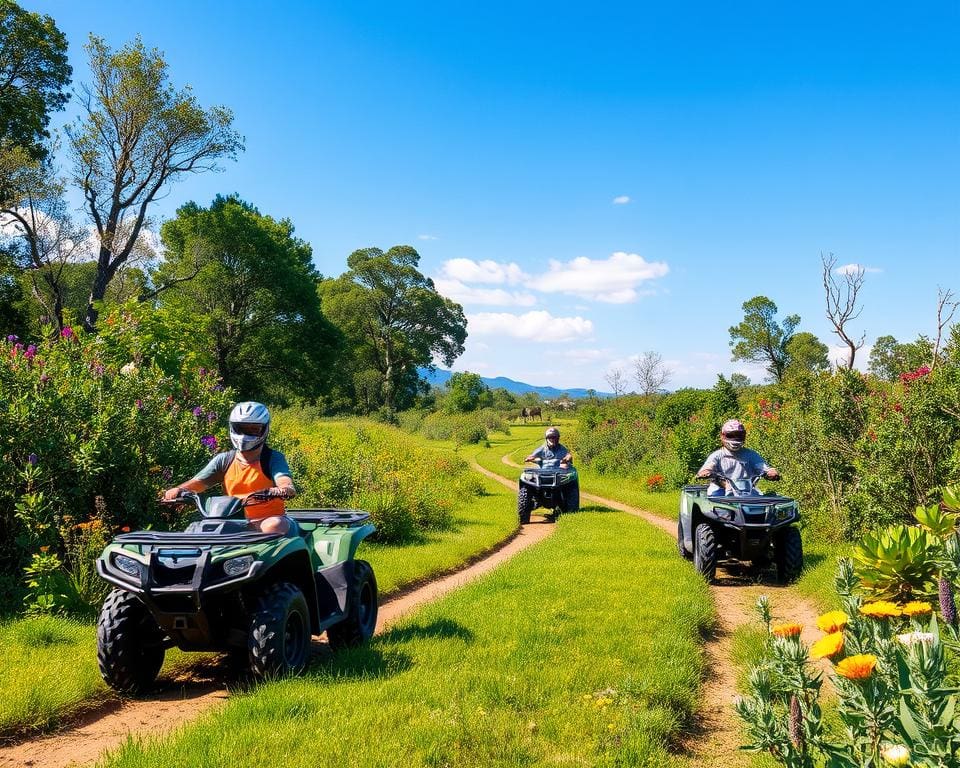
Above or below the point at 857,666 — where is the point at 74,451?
above

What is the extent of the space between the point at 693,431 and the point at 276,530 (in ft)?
57.2

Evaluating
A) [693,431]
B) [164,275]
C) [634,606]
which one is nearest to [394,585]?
[634,606]

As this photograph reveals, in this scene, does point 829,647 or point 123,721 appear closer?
point 829,647

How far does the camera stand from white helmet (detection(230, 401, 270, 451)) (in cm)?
525

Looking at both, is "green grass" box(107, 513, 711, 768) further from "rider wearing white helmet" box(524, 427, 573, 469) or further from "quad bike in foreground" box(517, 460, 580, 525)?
"rider wearing white helmet" box(524, 427, 573, 469)

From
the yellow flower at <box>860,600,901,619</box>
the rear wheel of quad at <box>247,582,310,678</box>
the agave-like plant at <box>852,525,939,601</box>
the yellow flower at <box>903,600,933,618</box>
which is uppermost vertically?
the yellow flower at <box>860,600,901,619</box>

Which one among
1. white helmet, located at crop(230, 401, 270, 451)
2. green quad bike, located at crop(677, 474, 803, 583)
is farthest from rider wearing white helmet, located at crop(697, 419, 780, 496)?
white helmet, located at crop(230, 401, 270, 451)

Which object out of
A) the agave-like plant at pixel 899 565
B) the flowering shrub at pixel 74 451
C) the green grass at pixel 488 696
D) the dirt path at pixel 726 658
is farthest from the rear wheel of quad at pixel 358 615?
the agave-like plant at pixel 899 565

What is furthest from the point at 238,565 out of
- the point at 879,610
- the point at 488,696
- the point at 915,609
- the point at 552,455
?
the point at 552,455

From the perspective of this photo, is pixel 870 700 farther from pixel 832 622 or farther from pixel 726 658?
pixel 726 658

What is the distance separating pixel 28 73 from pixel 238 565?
26280mm

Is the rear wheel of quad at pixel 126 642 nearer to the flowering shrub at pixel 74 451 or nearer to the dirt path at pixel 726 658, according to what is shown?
the flowering shrub at pixel 74 451

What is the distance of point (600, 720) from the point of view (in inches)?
154

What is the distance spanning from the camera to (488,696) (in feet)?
13.7
